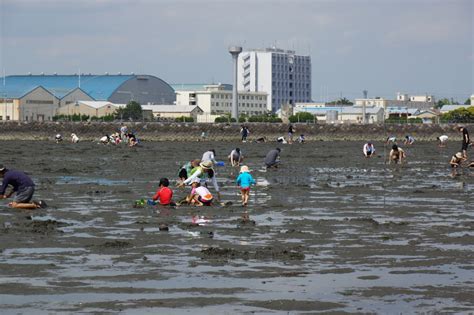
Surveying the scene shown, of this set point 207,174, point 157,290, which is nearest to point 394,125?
point 207,174

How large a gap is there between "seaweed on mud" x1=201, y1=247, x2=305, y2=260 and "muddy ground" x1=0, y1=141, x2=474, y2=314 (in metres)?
0.02

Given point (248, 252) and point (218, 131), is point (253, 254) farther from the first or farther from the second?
point (218, 131)

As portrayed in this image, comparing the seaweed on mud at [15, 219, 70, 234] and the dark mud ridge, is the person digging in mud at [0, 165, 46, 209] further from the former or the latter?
the dark mud ridge

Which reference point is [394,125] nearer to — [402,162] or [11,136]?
[11,136]

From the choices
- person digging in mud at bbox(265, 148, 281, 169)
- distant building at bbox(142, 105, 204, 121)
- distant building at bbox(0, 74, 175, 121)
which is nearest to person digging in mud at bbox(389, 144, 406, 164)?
person digging in mud at bbox(265, 148, 281, 169)

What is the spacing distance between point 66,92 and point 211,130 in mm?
59785

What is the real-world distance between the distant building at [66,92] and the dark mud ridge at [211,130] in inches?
1462

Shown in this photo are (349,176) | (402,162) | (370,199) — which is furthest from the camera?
(402,162)

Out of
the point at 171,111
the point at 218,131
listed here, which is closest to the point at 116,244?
the point at 218,131

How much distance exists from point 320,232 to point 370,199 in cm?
795

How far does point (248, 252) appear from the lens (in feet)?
57.9

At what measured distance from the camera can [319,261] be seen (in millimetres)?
16844

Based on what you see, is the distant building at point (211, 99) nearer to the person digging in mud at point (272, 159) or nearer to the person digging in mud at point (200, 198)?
the person digging in mud at point (272, 159)

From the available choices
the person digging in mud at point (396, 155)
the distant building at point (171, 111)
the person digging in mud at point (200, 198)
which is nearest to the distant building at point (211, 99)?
the distant building at point (171, 111)
